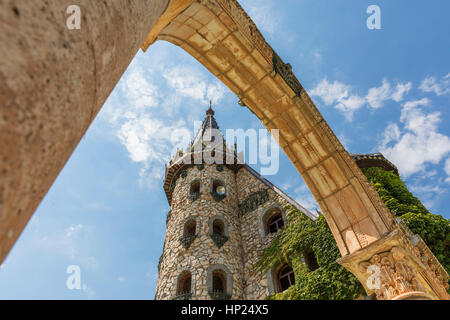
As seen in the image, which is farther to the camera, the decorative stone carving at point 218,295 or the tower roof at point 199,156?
the tower roof at point 199,156

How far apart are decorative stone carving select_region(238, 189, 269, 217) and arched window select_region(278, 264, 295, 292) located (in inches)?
142

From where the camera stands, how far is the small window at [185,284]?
12.7m

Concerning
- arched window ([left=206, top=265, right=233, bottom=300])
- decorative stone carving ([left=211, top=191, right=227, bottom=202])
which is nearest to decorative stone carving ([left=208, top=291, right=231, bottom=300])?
arched window ([left=206, top=265, right=233, bottom=300])


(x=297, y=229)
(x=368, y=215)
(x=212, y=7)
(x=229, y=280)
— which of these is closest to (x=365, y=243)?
(x=368, y=215)

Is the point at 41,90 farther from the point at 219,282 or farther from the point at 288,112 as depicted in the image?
the point at 219,282

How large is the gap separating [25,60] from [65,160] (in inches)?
16.2

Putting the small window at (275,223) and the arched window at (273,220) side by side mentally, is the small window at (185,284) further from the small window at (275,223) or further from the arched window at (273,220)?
the small window at (275,223)

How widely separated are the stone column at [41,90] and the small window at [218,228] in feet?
45.3

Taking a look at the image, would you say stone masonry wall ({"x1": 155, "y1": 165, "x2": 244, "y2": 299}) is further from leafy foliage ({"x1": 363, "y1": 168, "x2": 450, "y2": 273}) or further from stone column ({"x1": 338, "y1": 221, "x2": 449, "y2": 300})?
stone column ({"x1": 338, "y1": 221, "x2": 449, "y2": 300})

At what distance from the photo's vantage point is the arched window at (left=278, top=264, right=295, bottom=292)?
1200 centimetres

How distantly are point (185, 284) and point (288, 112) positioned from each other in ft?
32.7

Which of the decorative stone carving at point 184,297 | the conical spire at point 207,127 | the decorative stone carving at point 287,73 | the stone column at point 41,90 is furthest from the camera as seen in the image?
the conical spire at point 207,127

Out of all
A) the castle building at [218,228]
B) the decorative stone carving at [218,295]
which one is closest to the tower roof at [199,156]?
the castle building at [218,228]

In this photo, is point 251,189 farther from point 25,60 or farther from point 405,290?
point 25,60
